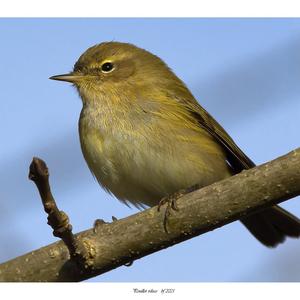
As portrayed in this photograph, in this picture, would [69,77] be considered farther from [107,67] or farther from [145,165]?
[145,165]

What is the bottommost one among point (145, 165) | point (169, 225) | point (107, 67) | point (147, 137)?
point (169, 225)

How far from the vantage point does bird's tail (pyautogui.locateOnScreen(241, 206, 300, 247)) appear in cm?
689

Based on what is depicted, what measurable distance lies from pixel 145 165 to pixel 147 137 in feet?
0.96

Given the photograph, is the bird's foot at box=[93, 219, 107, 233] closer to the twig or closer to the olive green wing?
the twig

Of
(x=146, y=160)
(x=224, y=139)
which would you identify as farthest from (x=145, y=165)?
(x=224, y=139)

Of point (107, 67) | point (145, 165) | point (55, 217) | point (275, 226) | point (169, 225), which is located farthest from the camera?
point (107, 67)

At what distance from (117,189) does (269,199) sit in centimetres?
266

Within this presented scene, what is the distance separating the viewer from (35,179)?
3.52m

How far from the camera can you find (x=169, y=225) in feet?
14.7

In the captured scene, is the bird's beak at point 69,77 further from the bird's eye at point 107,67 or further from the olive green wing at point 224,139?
the olive green wing at point 224,139

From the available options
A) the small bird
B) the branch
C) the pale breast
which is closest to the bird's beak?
the small bird

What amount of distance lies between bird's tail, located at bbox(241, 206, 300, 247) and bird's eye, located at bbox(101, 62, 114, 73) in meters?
2.48

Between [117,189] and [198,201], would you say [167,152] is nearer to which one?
[117,189]

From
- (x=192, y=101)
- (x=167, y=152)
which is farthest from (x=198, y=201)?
(x=192, y=101)
